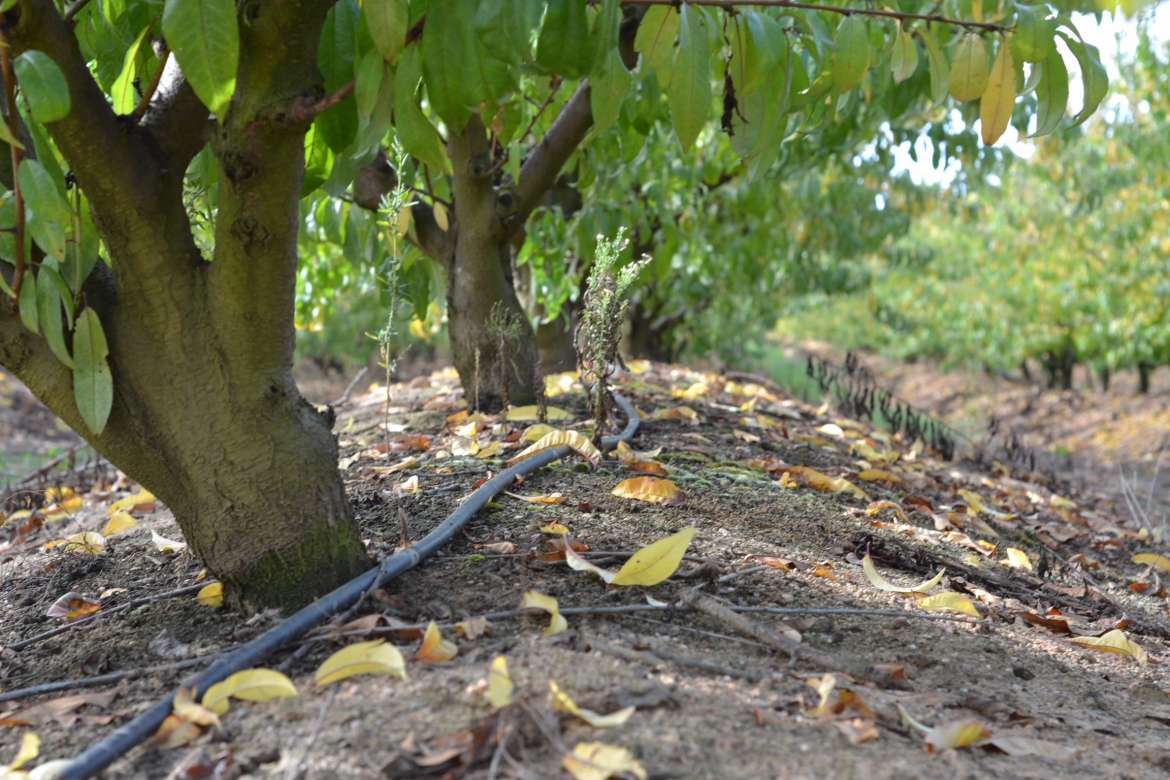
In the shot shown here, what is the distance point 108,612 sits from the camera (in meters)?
2.34

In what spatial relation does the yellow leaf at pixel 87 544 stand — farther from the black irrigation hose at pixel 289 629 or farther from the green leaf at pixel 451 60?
the green leaf at pixel 451 60

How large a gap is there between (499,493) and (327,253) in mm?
2797

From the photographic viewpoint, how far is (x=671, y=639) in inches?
80.3

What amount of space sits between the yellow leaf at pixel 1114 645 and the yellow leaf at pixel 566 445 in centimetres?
131

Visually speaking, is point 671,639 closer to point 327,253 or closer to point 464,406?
point 464,406

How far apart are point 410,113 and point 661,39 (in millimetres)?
428

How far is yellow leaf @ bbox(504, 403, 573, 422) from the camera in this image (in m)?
3.80

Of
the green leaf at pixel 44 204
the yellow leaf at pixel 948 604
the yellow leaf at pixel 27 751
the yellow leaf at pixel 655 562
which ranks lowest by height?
the yellow leaf at pixel 948 604

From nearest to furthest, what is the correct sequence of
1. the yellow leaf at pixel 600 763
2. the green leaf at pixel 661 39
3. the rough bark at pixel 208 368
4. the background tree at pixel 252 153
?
the yellow leaf at pixel 600 763, the background tree at pixel 252 153, the green leaf at pixel 661 39, the rough bark at pixel 208 368

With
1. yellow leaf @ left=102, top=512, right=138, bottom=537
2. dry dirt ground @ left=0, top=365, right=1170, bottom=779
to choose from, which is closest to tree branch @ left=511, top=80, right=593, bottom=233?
dry dirt ground @ left=0, top=365, right=1170, bottom=779

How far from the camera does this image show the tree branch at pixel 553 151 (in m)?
3.66

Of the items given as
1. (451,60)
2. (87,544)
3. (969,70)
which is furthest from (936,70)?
(87,544)

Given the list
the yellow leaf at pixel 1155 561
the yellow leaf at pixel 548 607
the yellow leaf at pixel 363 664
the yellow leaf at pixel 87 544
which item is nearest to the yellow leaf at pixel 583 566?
the yellow leaf at pixel 548 607

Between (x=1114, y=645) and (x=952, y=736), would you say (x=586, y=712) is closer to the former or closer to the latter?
(x=952, y=736)
